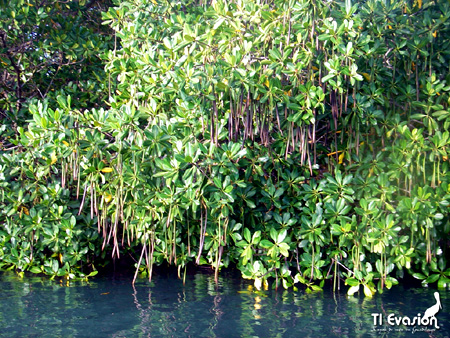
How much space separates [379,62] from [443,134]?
99 centimetres

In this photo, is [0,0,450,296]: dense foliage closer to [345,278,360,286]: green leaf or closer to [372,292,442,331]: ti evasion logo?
[345,278,360,286]: green leaf

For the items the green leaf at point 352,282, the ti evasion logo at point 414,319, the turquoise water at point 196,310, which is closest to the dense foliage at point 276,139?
the green leaf at point 352,282

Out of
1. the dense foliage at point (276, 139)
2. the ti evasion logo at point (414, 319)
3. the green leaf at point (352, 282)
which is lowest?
the ti evasion logo at point (414, 319)

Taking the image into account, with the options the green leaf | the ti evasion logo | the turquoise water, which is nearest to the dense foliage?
the green leaf

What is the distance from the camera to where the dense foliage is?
4977mm

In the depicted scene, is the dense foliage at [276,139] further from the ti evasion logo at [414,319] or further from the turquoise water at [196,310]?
the ti evasion logo at [414,319]

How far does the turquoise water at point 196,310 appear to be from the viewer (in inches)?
179

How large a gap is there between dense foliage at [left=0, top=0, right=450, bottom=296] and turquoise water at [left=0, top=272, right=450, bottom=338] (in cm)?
32

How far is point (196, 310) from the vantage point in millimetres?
5199

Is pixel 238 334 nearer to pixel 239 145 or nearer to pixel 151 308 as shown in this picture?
pixel 151 308

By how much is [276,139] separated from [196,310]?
201 cm

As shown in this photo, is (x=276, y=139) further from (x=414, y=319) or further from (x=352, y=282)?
(x=414, y=319)

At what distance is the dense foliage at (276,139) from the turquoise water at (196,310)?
315 mm

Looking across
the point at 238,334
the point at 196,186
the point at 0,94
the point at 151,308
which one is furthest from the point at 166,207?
the point at 0,94
